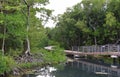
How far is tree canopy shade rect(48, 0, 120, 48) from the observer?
34750 millimetres

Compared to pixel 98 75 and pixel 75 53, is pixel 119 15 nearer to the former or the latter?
pixel 75 53

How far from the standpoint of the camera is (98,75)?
17.8 m

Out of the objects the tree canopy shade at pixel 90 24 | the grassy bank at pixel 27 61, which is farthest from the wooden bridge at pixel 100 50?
the grassy bank at pixel 27 61

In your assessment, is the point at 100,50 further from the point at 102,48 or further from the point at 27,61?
the point at 27,61

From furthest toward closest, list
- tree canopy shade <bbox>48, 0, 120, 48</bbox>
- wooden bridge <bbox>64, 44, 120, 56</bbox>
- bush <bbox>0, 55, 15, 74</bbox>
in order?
tree canopy shade <bbox>48, 0, 120, 48</bbox> → wooden bridge <bbox>64, 44, 120, 56</bbox> → bush <bbox>0, 55, 15, 74</bbox>

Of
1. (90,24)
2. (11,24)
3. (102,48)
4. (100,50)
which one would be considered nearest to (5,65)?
(11,24)

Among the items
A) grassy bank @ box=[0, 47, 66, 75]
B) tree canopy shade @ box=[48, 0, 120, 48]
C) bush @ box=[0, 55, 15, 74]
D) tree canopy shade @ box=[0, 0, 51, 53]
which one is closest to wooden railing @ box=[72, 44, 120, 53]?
tree canopy shade @ box=[48, 0, 120, 48]

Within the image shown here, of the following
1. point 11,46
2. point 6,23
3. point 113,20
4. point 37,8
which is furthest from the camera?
point 113,20

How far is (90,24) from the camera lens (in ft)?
124

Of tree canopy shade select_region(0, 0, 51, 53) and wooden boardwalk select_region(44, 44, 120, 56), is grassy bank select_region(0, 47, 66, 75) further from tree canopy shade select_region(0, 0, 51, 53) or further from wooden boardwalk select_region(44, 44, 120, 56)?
wooden boardwalk select_region(44, 44, 120, 56)

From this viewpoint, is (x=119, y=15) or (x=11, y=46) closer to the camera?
(x=11, y=46)

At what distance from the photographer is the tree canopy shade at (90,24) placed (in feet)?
114

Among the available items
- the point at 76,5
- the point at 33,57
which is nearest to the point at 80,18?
the point at 76,5

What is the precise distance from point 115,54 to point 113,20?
29.0 ft
